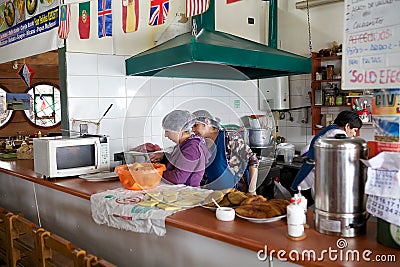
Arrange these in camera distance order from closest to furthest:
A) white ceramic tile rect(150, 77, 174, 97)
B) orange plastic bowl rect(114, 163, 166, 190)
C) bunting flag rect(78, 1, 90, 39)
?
1. orange plastic bowl rect(114, 163, 166, 190)
2. bunting flag rect(78, 1, 90, 39)
3. white ceramic tile rect(150, 77, 174, 97)

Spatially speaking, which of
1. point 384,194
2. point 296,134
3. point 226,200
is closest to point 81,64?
point 226,200

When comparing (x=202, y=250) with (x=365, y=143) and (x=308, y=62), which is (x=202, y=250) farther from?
(x=308, y=62)

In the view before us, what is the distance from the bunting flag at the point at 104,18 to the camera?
287 centimetres

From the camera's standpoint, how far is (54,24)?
3.17 meters

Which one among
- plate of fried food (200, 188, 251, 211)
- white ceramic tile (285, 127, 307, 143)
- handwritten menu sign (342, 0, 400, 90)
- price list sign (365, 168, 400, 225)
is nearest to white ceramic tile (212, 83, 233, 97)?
white ceramic tile (285, 127, 307, 143)

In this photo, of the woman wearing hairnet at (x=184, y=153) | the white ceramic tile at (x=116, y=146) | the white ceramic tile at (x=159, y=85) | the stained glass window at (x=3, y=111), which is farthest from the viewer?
the stained glass window at (x=3, y=111)

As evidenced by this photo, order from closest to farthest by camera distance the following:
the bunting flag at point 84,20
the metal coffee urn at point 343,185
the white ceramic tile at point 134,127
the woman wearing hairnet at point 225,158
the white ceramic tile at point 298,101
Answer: the metal coffee urn at point 343,185 < the woman wearing hairnet at point 225,158 < the bunting flag at point 84,20 < the white ceramic tile at point 134,127 < the white ceramic tile at point 298,101

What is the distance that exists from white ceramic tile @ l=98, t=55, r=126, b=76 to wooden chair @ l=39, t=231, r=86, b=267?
5.28 ft

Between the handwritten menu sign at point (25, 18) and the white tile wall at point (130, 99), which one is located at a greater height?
the handwritten menu sign at point (25, 18)

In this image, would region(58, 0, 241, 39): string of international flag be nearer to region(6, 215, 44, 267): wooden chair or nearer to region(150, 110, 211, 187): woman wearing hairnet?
region(150, 110, 211, 187): woman wearing hairnet

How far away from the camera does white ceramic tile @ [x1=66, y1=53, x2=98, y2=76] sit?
3119 mm

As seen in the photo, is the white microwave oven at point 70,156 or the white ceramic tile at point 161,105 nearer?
the white microwave oven at point 70,156

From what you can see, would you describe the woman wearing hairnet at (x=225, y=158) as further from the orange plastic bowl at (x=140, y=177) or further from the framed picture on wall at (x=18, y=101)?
the framed picture on wall at (x=18, y=101)

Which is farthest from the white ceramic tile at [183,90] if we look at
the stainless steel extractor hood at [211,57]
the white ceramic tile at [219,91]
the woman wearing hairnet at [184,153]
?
the woman wearing hairnet at [184,153]
